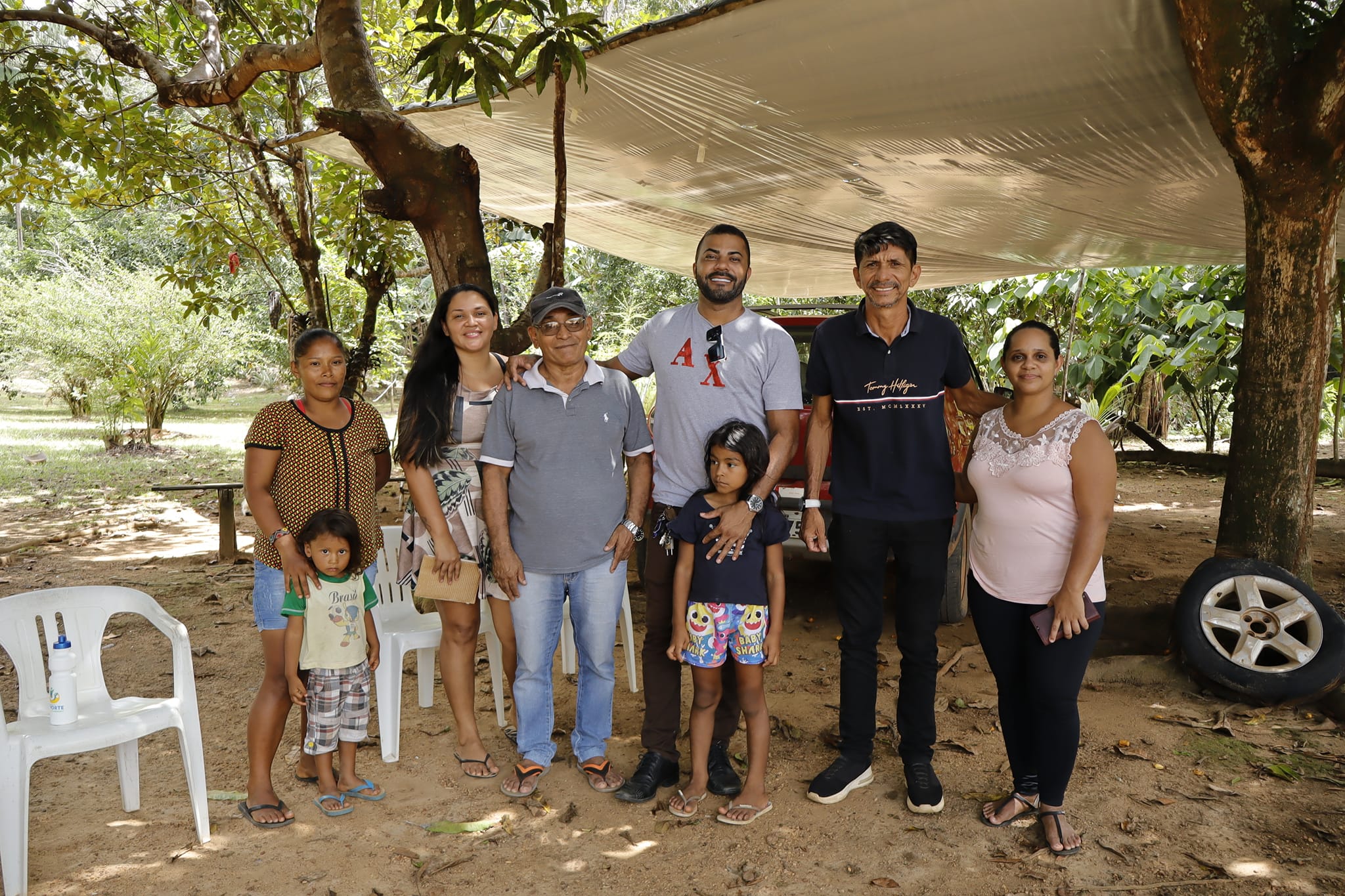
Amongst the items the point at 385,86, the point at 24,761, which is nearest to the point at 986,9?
the point at 24,761

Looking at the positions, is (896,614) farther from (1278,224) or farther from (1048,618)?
(1278,224)

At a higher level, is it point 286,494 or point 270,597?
point 286,494

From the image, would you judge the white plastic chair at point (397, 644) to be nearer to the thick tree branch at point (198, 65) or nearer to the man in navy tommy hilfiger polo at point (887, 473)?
the man in navy tommy hilfiger polo at point (887, 473)

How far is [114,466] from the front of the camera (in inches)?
487

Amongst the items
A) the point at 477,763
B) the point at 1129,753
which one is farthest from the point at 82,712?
the point at 1129,753

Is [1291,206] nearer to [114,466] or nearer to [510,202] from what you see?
[510,202]

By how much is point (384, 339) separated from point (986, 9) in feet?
44.5

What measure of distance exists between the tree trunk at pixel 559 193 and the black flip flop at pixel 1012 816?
2665 millimetres

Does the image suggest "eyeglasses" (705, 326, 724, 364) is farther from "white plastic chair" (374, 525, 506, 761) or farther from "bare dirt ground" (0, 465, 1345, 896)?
"bare dirt ground" (0, 465, 1345, 896)

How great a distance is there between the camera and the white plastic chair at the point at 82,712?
8.27 ft

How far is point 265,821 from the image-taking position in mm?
2939

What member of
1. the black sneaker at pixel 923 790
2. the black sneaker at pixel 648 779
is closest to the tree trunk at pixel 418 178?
the black sneaker at pixel 648 779

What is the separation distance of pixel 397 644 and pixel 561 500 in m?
1.00

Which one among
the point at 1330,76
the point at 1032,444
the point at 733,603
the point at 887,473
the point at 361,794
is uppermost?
the point at 1330,76
